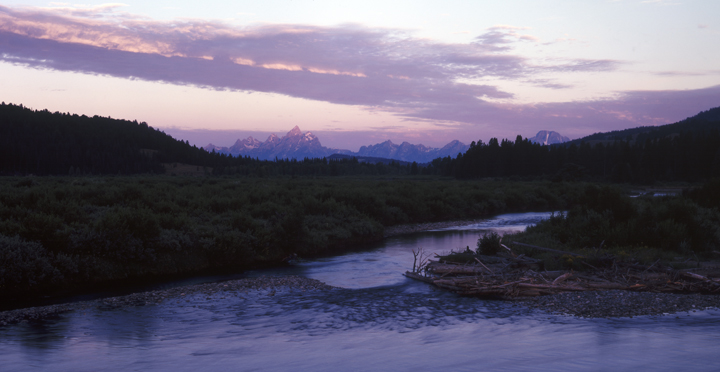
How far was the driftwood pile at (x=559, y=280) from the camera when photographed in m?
15.3

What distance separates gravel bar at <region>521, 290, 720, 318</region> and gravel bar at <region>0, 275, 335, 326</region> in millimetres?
7910

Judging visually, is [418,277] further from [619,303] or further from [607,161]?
[607,161]

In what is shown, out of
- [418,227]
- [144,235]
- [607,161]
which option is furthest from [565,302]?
[607,161]

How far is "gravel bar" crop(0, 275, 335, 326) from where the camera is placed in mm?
12995

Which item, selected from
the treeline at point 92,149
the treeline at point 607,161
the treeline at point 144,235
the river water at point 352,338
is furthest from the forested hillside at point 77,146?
the river water at point 352,338

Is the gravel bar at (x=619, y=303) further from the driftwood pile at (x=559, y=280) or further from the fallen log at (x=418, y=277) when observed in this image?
the fallen log at (x=418, y=277)

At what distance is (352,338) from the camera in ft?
38.5

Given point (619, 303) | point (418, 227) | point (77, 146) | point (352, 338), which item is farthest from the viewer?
point (77, 146)

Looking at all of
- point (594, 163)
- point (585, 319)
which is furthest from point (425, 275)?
point (594, 163)

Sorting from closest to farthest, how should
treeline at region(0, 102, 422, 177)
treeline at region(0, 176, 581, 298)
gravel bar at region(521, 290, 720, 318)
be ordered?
gravel bar at region(521, 290, 720, 318) → treeline at region(0, 176, 581, 298) → treeline at region(0, 102, 422, 177)

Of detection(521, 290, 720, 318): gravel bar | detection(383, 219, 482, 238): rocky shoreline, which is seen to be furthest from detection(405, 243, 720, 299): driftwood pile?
detection(383, 219, 482, 238): rocky shoreline

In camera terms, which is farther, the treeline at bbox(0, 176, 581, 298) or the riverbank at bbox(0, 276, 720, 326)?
the treeline at bbox(0, 176, 581, 298)

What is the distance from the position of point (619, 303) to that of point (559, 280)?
2.20 metres

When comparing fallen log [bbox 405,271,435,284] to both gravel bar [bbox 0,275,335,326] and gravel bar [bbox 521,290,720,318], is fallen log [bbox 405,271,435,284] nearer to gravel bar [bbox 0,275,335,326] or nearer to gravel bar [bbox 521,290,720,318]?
gravel bar [bbox 0,275,335,326]
